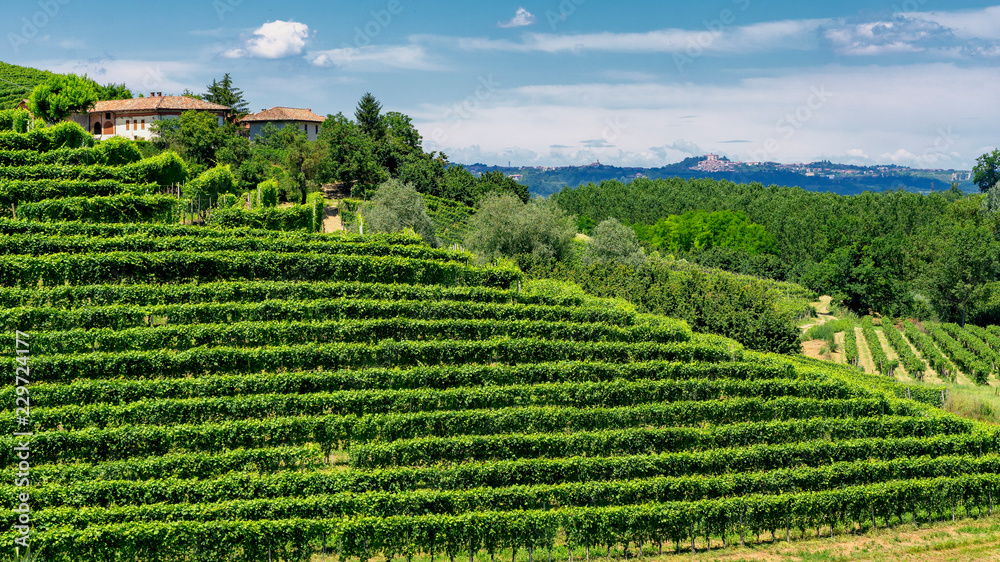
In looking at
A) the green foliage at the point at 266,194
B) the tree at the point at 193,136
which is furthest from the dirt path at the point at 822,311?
the tree at the point at 193,136

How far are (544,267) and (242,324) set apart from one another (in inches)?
1122

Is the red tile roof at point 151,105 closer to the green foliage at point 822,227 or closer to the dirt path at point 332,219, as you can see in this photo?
the dirt path at point 332,219

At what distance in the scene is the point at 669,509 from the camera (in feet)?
77.7

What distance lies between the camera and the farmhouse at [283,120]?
9456 cm

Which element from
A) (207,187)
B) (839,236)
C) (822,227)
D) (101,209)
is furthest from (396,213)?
(822,227)

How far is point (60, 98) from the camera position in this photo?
60.2 m

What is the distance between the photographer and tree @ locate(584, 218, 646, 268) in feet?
210

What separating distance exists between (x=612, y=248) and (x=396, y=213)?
23.0 metres

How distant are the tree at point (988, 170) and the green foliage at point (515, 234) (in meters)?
164

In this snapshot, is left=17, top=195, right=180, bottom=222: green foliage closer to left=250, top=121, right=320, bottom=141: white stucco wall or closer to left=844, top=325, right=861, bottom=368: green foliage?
left=844, top=325, right=861, bottom=368: green foliage

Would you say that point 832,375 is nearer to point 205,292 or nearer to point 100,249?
point 205,292

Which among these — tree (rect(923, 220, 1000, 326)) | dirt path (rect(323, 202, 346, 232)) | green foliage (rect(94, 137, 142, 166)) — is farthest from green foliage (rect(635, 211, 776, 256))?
green foliage (rect(94, 137, 142, 166))

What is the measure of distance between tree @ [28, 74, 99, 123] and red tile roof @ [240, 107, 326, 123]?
2861 centimetres

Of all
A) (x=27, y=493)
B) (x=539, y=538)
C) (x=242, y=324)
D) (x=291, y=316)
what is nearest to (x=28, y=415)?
(x=27, y=493)
